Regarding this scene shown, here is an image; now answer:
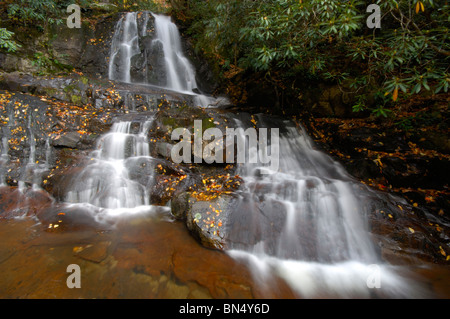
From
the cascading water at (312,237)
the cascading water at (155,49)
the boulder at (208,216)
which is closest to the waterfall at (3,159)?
the boulder at (208,216)

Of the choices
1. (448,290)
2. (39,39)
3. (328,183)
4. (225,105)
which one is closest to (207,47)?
(225,105)

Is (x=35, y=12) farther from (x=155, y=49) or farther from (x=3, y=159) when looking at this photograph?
(x=3, y=159)

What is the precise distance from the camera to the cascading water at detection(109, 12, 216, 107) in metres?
8.88

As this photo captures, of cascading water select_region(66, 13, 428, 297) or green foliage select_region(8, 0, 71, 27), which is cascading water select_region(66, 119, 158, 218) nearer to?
cascading water select_region(66, 13, 428, 297)

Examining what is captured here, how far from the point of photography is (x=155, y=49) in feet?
31.6

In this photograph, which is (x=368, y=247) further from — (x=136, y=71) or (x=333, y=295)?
(x=136, y=71)

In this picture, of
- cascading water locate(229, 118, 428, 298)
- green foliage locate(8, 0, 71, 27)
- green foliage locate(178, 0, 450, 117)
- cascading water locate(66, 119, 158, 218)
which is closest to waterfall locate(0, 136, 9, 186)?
cascading water locate(66, 119, 158, 218)

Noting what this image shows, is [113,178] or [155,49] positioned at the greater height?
[155,49]

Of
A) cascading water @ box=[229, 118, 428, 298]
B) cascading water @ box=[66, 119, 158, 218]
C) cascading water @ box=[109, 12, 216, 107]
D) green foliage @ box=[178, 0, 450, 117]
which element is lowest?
cascading water @ box=[229, 118, 428, 298]

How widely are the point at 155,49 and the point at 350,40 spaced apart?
881 cm

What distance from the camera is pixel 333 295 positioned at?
2.37 m

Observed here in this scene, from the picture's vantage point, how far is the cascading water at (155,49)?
888 cm

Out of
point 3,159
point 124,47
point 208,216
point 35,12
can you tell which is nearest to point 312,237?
point 208,216

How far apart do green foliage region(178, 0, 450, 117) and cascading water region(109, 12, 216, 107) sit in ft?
9.49
